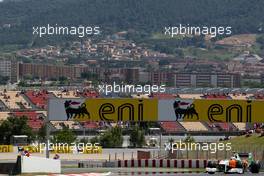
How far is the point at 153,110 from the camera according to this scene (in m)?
65.3

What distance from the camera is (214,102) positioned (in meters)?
65.6

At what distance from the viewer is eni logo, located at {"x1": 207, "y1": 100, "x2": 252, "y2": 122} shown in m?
65.6

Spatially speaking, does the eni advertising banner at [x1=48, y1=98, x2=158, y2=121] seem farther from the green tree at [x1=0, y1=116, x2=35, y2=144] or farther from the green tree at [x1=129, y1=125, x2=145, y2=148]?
the green tree at [x1=129, y1=125, x2=145, y2=148]

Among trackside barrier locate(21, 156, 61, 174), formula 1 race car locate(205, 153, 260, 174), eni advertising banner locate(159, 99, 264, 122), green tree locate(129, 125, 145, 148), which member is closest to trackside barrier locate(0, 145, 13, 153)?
green tree locate(129, 125, 145, 148)

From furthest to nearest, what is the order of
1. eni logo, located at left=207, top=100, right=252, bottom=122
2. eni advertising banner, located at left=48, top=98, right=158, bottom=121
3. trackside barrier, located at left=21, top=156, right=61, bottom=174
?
eni logo, located at left=207, top=100, right=252, bottom=122
eni advertising banner, located at left=48, top=98, right=158, bottom=121
trackside barrier, located at left=21, top=156, right=61, bottom=174

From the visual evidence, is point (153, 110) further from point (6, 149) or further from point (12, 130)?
point (12, 130)

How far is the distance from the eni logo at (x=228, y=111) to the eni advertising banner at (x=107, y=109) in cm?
337

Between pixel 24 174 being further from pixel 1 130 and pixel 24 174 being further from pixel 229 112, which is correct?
pixel 1 130

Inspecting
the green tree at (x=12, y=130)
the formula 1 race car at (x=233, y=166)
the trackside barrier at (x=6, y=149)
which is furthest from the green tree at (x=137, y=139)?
the formula 1 race car at (x=233, y=166)

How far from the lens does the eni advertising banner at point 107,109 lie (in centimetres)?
6506

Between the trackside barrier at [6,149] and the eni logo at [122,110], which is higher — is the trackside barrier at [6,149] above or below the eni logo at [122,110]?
below

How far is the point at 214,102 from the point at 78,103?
8109 millimetres

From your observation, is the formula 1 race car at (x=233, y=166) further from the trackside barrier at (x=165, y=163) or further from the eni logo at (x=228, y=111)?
the eni logo at (x=228, y=111)

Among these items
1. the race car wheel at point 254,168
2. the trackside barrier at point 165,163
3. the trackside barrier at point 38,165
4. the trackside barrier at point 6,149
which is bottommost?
the trackside barrier at point 6,149
